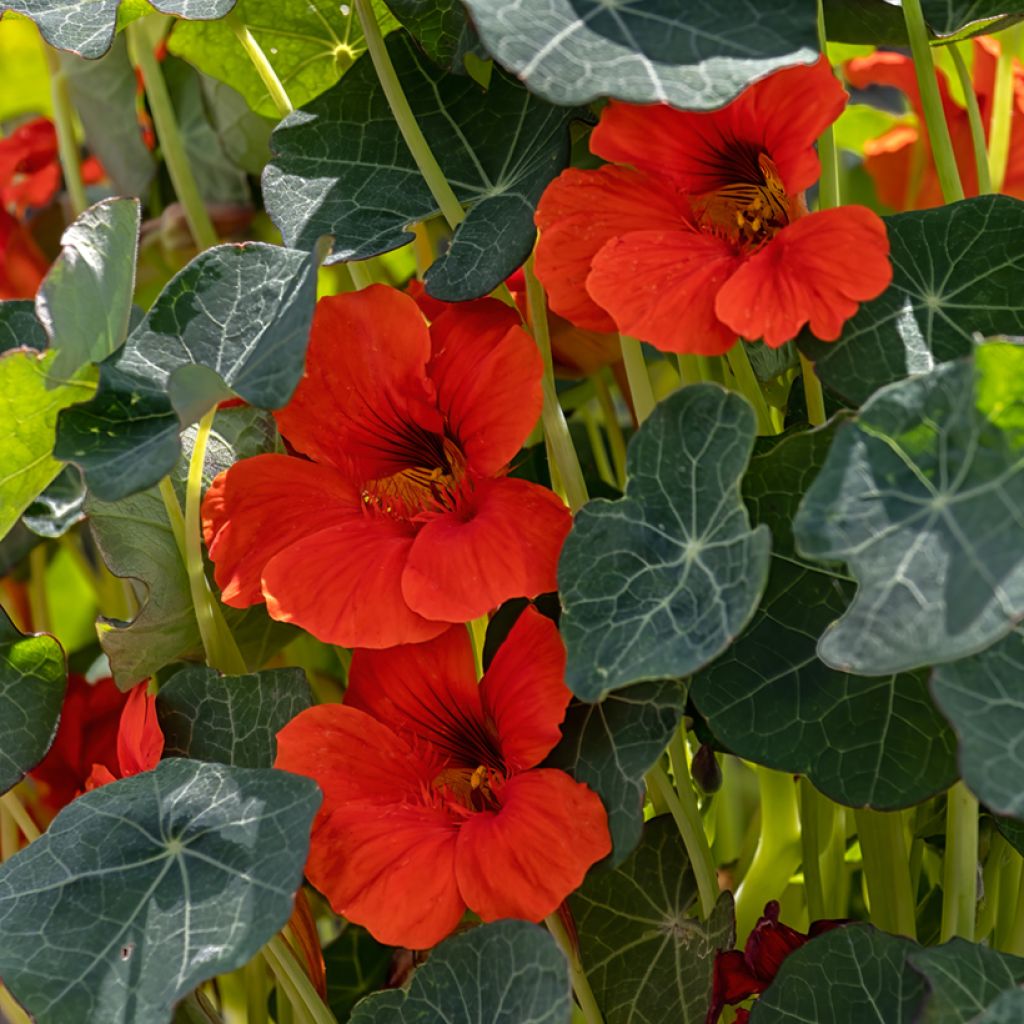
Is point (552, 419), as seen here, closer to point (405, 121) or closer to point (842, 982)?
point (405, 121)

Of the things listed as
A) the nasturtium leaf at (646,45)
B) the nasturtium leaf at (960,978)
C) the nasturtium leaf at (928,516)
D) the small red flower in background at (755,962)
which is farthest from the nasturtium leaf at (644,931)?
the nasturtium leaf at (646,45)

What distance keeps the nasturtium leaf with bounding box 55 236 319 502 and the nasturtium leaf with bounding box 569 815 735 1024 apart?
0.87 ft

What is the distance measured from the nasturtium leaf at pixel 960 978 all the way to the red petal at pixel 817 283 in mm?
225

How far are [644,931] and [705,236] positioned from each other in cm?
31

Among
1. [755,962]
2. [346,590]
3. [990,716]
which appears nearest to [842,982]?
[755,962]

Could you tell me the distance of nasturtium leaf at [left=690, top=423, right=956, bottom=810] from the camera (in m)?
0.50

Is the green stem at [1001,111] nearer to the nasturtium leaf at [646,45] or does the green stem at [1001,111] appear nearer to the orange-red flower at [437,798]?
the nasturtium leaf at [646,45]

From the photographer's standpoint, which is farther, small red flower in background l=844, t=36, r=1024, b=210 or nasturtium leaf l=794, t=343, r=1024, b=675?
small red flower in background l=844, t=36, r=1024, b=210

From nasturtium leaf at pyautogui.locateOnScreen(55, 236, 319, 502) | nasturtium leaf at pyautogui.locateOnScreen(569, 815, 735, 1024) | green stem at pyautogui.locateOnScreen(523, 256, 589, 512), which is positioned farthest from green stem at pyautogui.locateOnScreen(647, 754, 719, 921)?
nasturtium leaf at pyautogui.locateOnScreen(55, 236, 319, 502)

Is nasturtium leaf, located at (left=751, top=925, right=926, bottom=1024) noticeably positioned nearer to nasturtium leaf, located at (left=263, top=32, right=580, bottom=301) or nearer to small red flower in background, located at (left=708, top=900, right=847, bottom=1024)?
small red flower in background, located at (left=708, top=900, right=847, bottom=1024)

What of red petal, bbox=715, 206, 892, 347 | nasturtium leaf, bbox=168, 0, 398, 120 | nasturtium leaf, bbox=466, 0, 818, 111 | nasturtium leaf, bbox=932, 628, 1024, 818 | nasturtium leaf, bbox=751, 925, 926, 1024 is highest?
nasturtium leaf, bbox=466, 0, 818, 111

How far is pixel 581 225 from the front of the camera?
51cm

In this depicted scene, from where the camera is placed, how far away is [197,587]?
0.58 metres

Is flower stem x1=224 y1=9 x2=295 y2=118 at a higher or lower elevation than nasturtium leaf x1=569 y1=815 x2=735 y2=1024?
higher
